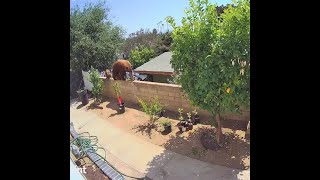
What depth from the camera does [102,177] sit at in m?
3.71

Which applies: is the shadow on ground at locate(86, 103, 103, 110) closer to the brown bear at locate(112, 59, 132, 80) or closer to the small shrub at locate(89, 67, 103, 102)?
the small shrub at locate(89, 67, 103, 102)

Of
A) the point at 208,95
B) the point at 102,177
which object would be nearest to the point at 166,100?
the point at 208,95

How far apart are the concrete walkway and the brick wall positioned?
1249 millimetres

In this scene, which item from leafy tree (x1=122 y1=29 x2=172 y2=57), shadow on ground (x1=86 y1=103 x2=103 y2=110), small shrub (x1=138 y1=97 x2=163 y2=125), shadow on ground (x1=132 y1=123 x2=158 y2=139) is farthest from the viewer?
leafy tree (x1=122 y1=29 x2=172 y2=57)

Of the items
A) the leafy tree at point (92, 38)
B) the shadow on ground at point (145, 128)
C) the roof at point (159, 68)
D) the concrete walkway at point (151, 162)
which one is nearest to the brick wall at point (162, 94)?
the shadow on ground at point (145, 128)

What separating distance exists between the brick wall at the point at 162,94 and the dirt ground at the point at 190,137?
18 cm

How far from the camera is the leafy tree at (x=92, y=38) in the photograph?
9.46m

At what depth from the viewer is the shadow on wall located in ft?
11.8

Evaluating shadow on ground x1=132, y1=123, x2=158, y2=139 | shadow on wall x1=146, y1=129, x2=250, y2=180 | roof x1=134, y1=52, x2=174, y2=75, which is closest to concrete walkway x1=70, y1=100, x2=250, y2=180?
shadow on wall x1=146, y1=129, x2=250, y2=180

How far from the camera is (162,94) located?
6.06 m

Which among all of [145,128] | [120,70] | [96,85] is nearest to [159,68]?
[120,70]
